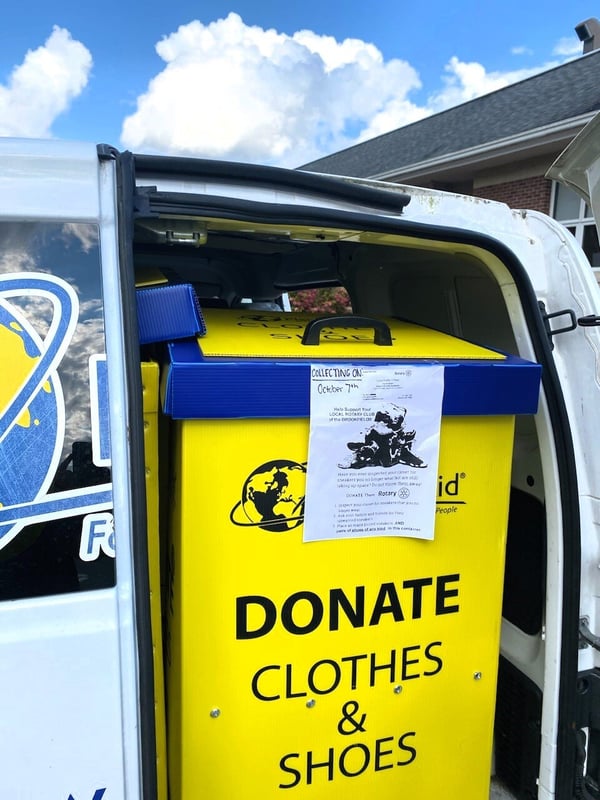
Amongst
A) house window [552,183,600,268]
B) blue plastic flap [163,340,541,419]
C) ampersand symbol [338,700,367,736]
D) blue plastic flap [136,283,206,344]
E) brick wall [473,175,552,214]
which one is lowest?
ampersand symbol [338,700,367,736]

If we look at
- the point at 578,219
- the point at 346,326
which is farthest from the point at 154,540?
the point at 578,219

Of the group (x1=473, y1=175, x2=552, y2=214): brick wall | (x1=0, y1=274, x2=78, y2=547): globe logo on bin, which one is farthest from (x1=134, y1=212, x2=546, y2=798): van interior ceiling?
(x1=473, y1=175, x2=552, y2=214): brick wall

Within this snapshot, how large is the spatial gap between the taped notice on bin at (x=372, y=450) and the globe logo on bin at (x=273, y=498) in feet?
0.08

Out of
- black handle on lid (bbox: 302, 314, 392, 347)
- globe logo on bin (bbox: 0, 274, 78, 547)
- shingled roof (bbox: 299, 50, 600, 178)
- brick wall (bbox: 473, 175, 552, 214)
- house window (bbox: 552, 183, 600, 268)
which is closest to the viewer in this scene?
globe logo on bin (bbox: 0, 274, 78, 547)

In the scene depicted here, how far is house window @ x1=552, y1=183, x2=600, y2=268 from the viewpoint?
9.96m

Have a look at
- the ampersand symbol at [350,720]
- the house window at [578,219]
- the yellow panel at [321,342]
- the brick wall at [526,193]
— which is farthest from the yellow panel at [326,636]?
the brick wall at [526,193]

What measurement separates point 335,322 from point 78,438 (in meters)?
0.73

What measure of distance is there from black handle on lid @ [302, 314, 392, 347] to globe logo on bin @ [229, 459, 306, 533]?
0.31 m

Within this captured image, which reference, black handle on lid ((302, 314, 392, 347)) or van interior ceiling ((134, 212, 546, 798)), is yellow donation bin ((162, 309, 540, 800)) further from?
van interior ceiling ((134, 212, 546, 798))

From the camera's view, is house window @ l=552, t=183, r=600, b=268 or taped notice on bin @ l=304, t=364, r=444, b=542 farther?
house window @ l=552, t=183, r=600, b=268

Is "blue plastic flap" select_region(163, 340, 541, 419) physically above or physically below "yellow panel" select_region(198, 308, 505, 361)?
below

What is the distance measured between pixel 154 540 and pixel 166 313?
0.50m

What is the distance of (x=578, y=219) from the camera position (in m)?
10.5

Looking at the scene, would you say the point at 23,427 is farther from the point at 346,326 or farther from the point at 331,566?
the point at 346,326
